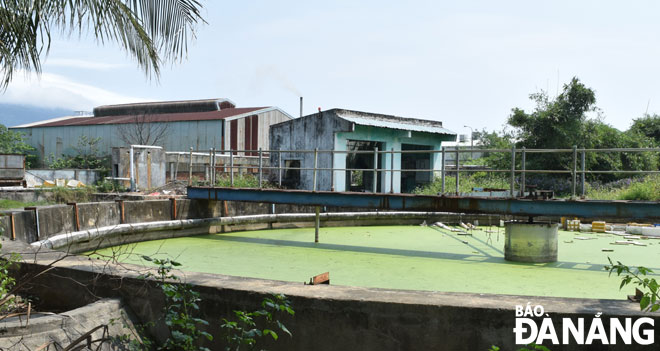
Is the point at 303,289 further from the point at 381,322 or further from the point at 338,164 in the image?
the point at 338,164

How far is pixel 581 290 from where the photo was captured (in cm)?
702

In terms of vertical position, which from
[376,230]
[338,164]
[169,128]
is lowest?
[376,230]

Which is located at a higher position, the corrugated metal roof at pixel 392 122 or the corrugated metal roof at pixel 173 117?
the corrugated metal roof at pixel 173 117

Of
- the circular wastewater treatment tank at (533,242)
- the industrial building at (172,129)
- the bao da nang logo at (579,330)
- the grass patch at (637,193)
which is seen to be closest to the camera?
the bao da nang logo at (579,330)

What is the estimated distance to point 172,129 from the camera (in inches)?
1059

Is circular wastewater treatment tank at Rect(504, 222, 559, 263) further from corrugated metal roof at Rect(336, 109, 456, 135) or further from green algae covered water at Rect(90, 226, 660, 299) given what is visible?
corrugated metal roof at Rect(336, 109, 456, 135)

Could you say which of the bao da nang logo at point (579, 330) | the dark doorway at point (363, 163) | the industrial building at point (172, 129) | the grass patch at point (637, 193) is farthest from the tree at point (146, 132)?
the bao da nang logo at point (579, 330)

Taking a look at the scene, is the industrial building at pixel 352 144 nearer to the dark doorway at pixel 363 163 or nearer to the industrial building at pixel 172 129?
the dark doorway at pixel 363 163

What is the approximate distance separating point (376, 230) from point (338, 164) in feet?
11.6

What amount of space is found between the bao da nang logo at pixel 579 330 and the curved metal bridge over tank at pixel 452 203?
259 inches

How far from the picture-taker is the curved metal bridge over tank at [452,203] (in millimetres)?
A: 9016

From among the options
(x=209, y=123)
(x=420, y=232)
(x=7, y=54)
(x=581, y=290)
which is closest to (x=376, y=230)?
(x=420, y=232)

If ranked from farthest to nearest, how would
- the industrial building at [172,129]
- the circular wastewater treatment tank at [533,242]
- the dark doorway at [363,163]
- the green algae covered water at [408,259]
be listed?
the industrial building at [172,129] < the dark doorway at [363,163] < the circular wastewater treatment tank at [533,242] < the green algae covered water at [408,259]

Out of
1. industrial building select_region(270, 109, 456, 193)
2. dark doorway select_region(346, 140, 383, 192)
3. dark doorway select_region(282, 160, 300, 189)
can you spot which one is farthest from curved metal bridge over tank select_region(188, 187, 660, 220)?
dark doorway select_region(346, 140, 383, 192)
